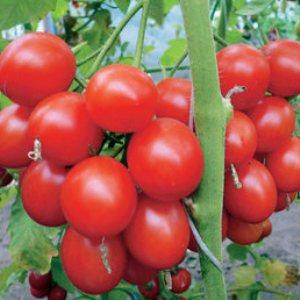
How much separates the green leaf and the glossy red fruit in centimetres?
92

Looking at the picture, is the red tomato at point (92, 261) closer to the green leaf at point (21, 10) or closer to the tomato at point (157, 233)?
the tomato at point (157, 233)

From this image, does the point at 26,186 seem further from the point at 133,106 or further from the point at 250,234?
the point at 250,234

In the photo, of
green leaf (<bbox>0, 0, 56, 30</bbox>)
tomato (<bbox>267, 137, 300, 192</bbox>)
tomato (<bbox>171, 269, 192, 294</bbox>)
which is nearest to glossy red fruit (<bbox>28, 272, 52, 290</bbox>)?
tomato (<bbox>171, 269, 192, 294</bbox>)

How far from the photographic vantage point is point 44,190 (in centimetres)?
55

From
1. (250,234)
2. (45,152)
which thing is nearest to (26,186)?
(45,152)

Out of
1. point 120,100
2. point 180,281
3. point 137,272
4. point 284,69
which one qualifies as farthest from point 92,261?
point 180,281

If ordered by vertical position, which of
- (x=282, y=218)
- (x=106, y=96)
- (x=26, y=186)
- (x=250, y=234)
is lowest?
(x=282, y=218)

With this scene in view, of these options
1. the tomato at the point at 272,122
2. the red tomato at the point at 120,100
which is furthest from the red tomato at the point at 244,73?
the red tomato at the point at 120,100

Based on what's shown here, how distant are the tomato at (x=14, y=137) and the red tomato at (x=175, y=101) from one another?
140mm

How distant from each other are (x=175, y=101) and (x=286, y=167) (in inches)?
6.2

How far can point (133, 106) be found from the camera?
50cm

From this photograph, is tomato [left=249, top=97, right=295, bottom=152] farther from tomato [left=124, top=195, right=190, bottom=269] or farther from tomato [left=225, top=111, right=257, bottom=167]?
tomato [left=124, top=195, right=190, bottom=269]

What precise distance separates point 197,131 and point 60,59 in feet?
0.51

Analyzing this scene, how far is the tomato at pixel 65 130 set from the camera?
52 cm
